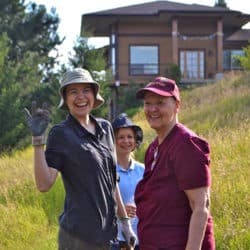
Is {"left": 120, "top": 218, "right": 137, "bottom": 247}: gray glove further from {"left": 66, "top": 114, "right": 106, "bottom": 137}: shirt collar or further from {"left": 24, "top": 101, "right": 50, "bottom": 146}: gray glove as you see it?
{"left": 24, "top": 101, "right": 50, "bottom": 146}: gray glove

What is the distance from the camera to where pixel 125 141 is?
15.0ft

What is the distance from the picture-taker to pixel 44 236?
6965mm

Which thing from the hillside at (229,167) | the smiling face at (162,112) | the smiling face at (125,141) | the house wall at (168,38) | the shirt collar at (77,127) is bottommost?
the hillside at (229,167)

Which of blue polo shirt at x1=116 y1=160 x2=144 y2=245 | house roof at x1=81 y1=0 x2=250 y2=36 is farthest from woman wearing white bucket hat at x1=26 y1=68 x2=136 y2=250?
house roof at x1=81 y1=0 x2=250 y2=36

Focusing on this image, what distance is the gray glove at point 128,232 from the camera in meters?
4.19

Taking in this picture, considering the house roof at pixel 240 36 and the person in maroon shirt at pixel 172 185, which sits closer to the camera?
the person in maroon shirt at pixel 172 185

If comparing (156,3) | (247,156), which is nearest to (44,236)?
(247,156)

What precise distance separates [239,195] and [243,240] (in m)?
0.94

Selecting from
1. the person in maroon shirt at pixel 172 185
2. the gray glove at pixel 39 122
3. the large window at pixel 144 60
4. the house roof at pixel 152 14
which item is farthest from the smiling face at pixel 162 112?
the large window at pixel 144 60

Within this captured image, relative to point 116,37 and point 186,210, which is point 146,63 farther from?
point 186,210

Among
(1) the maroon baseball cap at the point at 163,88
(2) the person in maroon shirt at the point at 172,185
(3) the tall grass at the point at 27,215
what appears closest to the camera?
(2) the person in maroon shirt at the point at 172,185

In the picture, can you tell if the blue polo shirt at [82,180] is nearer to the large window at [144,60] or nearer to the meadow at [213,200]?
the meadow at [213,200]

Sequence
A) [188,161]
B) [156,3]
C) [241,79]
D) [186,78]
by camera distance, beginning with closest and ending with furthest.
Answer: [188,161] → [241,79] → [186,78] → [156,3]

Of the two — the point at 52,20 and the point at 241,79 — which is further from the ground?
the point at 52,20
